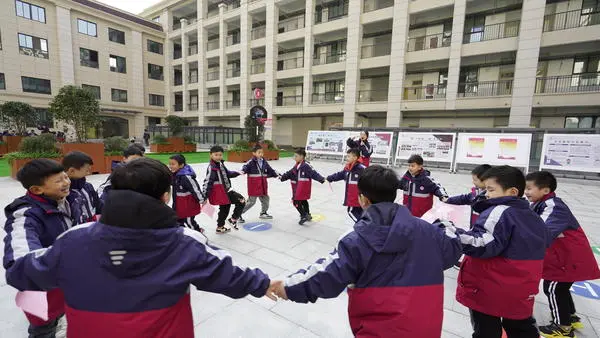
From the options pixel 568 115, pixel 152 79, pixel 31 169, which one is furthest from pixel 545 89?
pixel 152 79

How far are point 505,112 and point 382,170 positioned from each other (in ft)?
71.6

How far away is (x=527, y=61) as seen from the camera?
657 inches

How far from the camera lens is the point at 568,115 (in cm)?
1722

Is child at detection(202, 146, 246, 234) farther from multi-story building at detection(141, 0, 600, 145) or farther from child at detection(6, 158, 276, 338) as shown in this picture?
multi-story building at detection(141, 0, 600, 145)

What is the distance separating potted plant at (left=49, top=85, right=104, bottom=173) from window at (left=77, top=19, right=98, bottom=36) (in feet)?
80.4

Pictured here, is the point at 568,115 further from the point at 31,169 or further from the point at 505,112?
the point at 31,169

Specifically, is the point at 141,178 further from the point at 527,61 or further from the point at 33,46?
the point at 33,46

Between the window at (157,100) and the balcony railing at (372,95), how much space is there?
979 inches

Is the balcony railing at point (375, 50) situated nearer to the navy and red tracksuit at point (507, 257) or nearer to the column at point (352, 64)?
the column at point (352, 64)

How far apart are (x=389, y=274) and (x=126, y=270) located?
116cm

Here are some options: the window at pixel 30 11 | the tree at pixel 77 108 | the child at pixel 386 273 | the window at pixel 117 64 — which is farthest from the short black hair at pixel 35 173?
the window at pixel 117 64

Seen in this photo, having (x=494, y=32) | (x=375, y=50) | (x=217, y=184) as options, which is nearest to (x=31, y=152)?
(x=217, y=184)

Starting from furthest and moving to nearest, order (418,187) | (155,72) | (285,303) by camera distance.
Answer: (155,72), (418,187), (285,303)

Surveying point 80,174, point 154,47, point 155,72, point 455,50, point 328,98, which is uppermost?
point 154,47
